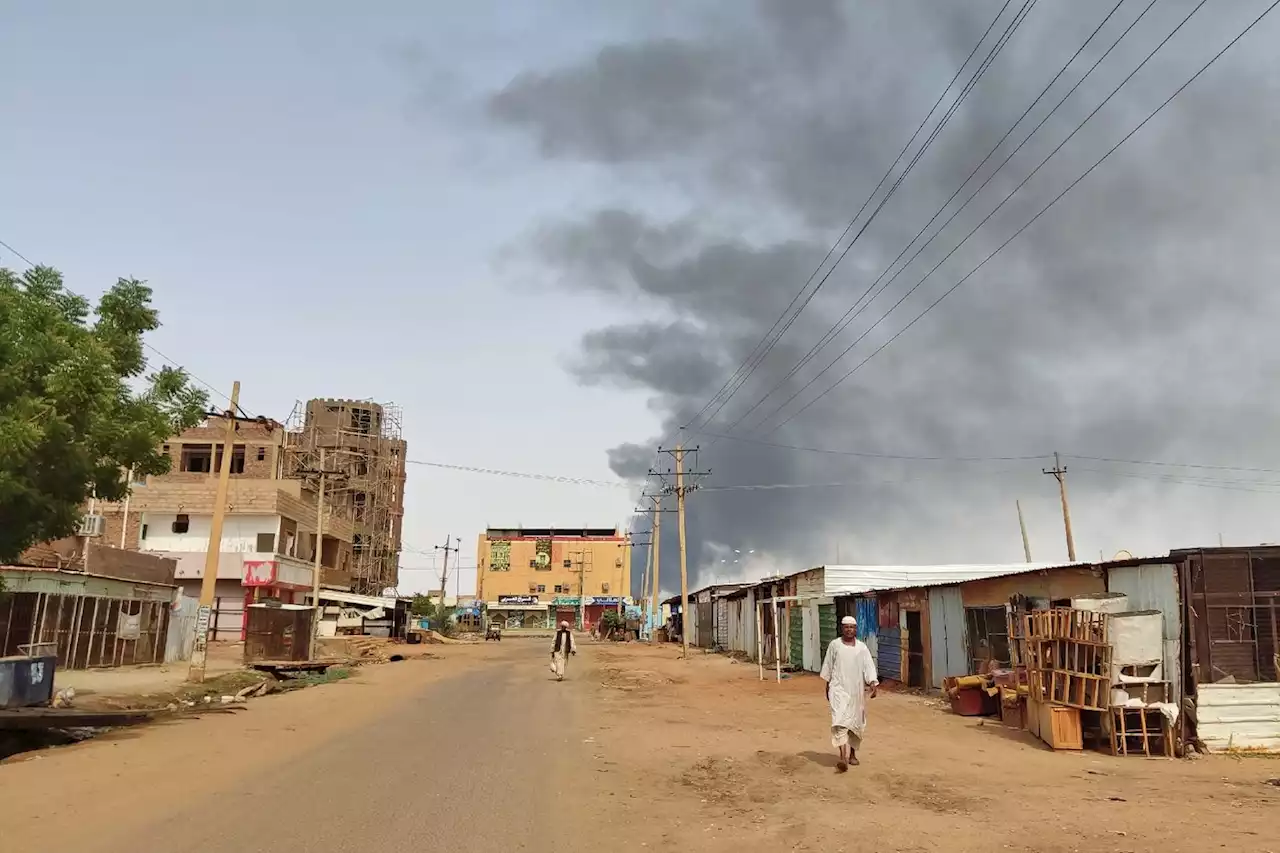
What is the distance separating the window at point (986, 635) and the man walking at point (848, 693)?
10275 mm

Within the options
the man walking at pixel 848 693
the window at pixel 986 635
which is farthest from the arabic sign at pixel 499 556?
the man walking at pixel 848 693

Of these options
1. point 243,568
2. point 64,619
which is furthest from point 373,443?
point 64,619

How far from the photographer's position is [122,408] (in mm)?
15820

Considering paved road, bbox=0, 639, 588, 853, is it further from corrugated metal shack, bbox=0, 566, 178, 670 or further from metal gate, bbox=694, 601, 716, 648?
metal gate, bbox=694, 601, 716, 648

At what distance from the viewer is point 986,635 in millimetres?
22688

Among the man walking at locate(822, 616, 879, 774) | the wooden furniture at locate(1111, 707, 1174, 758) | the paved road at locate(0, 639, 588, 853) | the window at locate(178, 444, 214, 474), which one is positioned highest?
the window at locate(178, 444, 214, 474)

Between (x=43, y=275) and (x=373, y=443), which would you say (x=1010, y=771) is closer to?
(x=43, y=275)

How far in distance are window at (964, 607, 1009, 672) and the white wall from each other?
45.4 metres

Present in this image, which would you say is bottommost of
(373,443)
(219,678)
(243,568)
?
(219,678)

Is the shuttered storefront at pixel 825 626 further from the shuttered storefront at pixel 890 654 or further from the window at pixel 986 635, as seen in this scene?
the window at pixel 986 635

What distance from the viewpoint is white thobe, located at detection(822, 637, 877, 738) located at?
12086 mm

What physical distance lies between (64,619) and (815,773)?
27.4 metres

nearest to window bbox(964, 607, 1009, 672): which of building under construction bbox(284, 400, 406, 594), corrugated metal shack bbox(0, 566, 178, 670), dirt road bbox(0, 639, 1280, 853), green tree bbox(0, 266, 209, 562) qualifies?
dirt road bbox(0, 639, 1280, 853)

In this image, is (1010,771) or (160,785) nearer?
(160,785)
